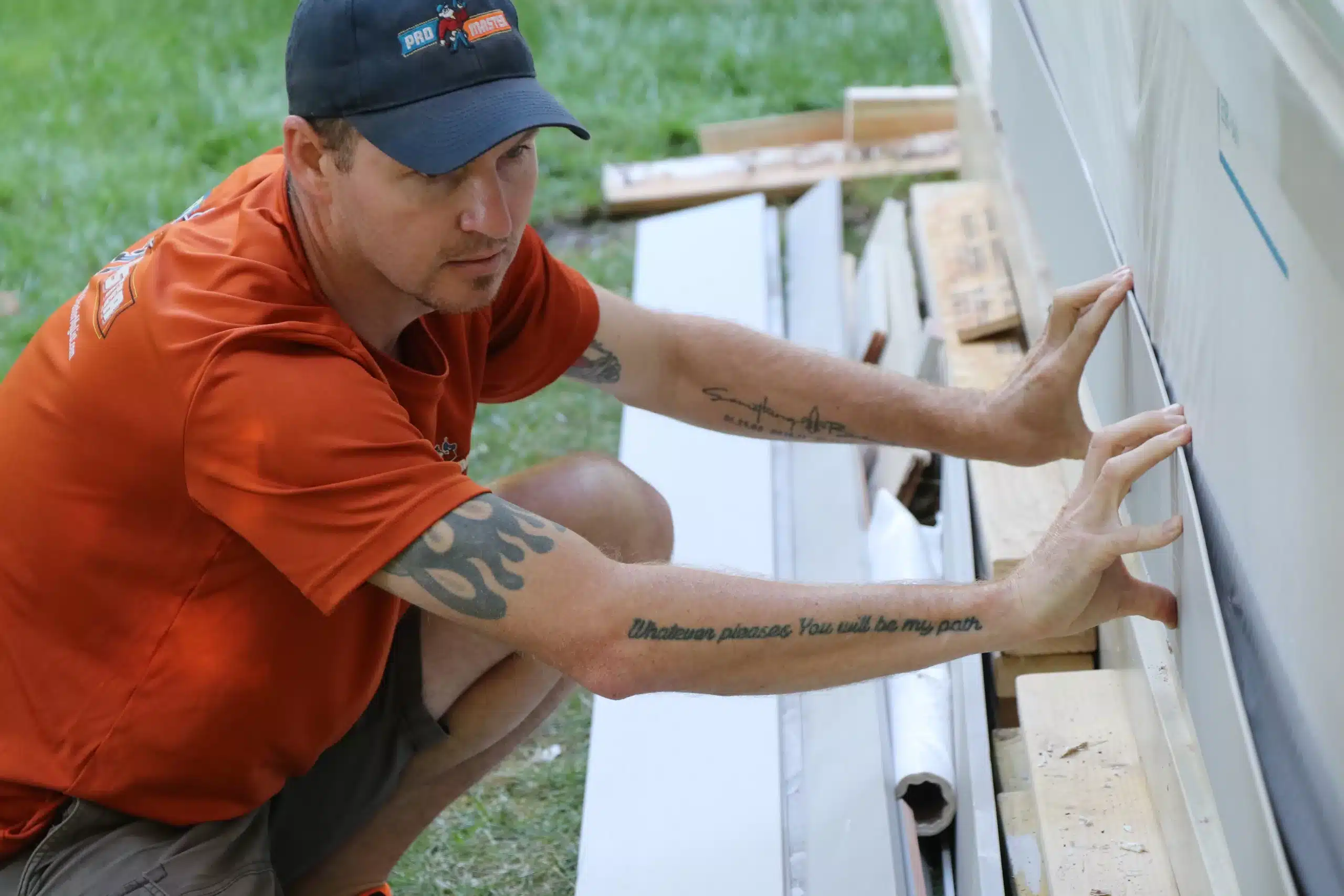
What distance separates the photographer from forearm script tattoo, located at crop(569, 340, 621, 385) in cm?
223

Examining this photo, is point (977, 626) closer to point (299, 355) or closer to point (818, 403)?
point (818, 403)

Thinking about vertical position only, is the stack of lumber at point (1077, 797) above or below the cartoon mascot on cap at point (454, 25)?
below

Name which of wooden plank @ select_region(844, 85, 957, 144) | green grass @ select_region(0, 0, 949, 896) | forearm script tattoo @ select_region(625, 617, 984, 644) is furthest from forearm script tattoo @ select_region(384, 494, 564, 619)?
wooden plank @ select_region(844, 85, 957, 144)

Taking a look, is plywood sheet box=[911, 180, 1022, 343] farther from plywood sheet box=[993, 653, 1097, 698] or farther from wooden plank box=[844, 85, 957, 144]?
plywood sheet box=[993, 653, 1097, 698]

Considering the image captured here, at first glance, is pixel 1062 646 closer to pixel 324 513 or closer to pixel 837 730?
pixel 837 730

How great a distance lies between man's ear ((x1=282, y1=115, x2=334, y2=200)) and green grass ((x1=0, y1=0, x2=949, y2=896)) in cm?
187

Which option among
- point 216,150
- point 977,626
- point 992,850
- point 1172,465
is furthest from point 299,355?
point 216,150

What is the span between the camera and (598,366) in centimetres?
225

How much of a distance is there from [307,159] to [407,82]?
0.16m

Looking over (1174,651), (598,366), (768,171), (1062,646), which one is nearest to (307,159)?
(598,366)

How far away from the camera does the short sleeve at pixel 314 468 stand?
1.56 meters

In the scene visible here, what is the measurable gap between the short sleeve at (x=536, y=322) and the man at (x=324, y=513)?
12 mm

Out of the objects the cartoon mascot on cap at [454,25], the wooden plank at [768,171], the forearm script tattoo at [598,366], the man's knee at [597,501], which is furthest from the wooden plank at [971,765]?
the wooden plank at [768,171]

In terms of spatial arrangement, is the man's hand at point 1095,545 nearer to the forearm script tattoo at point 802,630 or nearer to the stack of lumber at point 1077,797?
the forearm script tattoo at point 802,630
